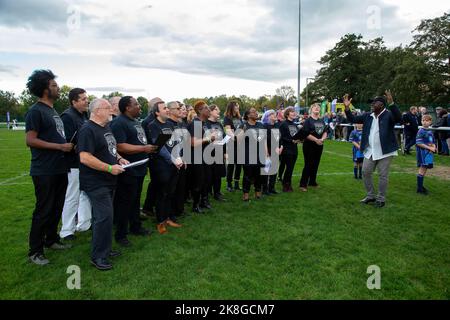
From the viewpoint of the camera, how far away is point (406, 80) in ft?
130

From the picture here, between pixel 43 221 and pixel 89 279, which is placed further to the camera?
pixel 43 221

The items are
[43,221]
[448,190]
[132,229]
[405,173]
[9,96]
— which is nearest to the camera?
[43,221]

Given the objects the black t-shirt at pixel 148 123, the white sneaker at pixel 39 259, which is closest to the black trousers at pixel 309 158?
the black t-shirt at pixel 148 123

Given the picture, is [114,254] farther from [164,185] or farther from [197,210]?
[197,210]

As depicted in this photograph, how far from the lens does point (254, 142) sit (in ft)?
23.9

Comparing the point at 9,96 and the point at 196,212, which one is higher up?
the point at 9,96

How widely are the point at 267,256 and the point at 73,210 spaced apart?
3.14m

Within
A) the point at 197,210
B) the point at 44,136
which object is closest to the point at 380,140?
the point at 197,210

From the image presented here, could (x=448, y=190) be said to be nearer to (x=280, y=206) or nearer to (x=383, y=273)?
(x=280, y=206)

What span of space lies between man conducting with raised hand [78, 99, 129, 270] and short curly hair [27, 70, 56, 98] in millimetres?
800
